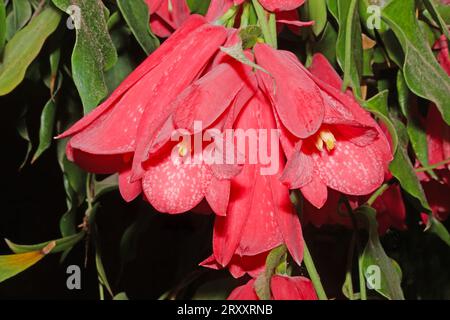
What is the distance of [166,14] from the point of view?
48 centimetres

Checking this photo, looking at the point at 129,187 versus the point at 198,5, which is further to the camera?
the point at 198,5

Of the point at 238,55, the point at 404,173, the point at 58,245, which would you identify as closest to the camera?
the point at 238,55

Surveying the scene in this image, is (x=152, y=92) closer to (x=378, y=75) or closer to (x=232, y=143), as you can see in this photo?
(x=232, y=143)

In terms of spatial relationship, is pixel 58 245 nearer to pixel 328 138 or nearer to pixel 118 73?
pixel 118 73

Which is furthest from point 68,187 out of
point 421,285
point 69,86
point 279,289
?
point 421,285

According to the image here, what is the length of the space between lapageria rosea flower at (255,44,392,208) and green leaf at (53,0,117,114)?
97mm

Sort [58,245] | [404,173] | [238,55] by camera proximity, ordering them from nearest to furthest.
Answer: [238,55], [404,173], [58,245]

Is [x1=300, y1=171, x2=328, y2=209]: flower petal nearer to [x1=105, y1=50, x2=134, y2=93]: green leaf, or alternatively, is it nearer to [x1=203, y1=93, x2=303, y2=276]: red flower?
[x1=203, y1=93, x2=303, y2=276]: red flower

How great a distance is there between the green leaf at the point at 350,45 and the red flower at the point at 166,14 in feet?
0.38

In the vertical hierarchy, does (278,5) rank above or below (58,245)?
above

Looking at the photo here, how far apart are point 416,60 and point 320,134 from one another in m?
0.10

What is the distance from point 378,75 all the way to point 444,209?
121mm

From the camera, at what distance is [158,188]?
346 millimetres

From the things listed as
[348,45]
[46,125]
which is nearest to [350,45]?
[348,45]
